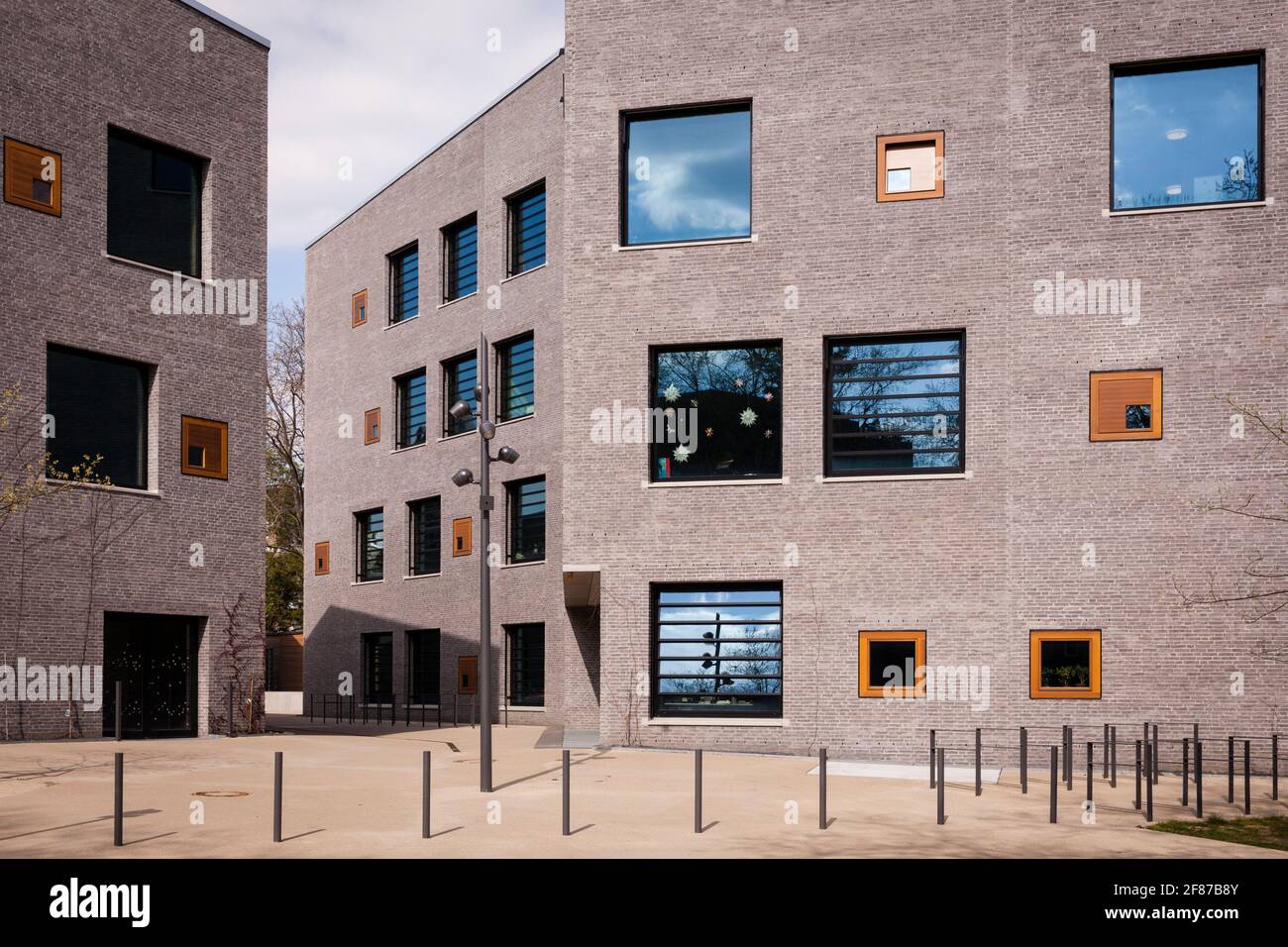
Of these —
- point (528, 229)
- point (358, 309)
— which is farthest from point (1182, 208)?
point (358, 309)

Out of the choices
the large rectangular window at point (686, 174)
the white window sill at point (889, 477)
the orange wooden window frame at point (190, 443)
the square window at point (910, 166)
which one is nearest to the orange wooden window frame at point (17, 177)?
the orange wooden window frame at point (190, 443)

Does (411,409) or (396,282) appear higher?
(396,282)

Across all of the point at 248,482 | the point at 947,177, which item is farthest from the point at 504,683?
the point at 947,177

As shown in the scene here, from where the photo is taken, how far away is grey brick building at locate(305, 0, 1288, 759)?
2120cm

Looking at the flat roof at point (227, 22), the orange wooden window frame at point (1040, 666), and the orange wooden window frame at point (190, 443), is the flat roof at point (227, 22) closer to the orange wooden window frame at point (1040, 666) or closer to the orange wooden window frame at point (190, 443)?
the orange wooden window frame at point (190, 443)

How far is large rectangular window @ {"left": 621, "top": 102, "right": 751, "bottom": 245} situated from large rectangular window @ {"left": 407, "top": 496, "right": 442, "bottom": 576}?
49.5 feet

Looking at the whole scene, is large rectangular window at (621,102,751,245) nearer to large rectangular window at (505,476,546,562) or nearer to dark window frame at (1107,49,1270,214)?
dark window frame at (1107,49,1270,214)

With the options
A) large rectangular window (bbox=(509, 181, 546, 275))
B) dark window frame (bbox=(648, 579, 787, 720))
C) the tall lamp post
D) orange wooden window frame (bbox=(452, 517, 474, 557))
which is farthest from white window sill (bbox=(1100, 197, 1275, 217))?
orange wooden window frame (bbox=(452, 517, 474, 557))

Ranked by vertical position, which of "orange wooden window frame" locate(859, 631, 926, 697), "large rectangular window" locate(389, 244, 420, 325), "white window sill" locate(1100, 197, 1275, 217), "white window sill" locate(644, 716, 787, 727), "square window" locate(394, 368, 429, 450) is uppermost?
"large rectangular window" locate(389, 244, 420, 325)

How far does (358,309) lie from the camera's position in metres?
40.2

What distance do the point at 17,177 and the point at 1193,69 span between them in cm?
1975

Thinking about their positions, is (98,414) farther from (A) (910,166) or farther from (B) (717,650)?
(A) (910,166)

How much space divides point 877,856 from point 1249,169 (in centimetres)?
1503

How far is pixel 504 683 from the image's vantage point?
33.5 meters
